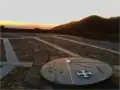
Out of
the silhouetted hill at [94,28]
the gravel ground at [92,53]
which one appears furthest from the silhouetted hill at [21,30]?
the gravel ground at [92,53]

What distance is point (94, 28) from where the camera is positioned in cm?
432

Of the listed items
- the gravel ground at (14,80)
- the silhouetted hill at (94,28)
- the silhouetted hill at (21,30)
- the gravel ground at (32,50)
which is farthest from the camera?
the silhouetted hill at (21,30)

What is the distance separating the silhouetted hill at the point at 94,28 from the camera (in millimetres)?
4145

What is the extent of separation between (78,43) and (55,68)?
1.24 meters

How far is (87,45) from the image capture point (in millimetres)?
3596

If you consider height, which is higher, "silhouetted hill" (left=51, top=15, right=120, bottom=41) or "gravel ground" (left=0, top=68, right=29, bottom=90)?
"silhouetted hill" (left=51, top=15, right=120, bottom=41)

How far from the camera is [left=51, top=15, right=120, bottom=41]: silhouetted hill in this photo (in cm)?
414

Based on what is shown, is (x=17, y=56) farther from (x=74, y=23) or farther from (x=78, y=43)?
(x=74, y=23)

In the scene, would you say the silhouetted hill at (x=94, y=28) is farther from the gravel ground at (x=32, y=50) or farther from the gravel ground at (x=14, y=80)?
the gravel ground at (x=14, y=80)

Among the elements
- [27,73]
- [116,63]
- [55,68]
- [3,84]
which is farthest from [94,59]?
[3,84]

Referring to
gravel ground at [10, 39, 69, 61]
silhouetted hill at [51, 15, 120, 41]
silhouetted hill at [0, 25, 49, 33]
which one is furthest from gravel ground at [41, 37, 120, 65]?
silhouetted hill at [0, 25, 49, 33]

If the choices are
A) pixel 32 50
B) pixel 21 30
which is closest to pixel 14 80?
pixel 32 50

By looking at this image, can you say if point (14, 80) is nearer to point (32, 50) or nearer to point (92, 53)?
point (32, 50)

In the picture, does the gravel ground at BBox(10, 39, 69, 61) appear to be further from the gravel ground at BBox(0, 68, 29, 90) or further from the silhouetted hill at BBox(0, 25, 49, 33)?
the silhouetted hill at BBox(0, 25, 49, 33)
